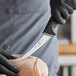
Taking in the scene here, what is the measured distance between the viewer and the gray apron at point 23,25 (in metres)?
1.02

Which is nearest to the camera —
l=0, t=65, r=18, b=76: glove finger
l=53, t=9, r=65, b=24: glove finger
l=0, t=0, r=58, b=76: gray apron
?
l=0, t=65, r=18, b=76: glove finger

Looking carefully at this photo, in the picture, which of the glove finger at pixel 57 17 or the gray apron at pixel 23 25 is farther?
the gray apron at pixel 23 25

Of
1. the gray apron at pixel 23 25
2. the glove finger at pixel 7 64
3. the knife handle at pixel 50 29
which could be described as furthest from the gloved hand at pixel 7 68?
the gray apron at pixel 23 25

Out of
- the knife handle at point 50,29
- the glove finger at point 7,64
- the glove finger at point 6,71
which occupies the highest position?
the knife handle at point 50,29

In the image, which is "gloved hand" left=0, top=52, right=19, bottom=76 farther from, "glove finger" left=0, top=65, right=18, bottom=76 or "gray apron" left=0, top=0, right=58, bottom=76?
"gray apron" left=0, top=0, right=58, bottom=76

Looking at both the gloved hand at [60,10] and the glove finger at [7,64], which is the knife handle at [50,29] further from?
the glove finger at [7,64]

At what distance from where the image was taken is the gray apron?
1024 mm

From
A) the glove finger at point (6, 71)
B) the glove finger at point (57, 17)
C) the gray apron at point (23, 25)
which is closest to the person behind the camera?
the glove finger at point (6, 71)

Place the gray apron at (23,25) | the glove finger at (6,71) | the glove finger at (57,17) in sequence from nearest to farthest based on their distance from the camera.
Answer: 1. the glove finger at (6,71)
2. the glove finger at (57,17)
3. the gray apron at (23,25)

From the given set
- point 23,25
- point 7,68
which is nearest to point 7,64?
point 7,68

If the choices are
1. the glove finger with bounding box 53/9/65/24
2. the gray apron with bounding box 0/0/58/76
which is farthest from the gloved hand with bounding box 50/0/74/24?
the gray apron with bounding box 0/0/58/76

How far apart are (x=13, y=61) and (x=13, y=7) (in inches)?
13.4

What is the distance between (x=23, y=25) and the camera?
106cm

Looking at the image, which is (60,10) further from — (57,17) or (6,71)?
(6,71)
